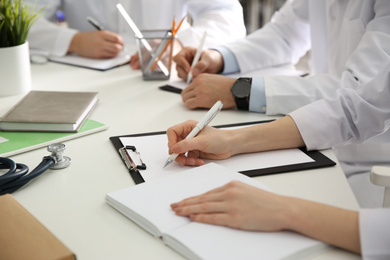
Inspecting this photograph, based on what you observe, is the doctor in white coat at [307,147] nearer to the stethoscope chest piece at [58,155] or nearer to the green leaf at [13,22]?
the stethoscope chest piece at [58,155]

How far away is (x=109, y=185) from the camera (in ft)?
2.76

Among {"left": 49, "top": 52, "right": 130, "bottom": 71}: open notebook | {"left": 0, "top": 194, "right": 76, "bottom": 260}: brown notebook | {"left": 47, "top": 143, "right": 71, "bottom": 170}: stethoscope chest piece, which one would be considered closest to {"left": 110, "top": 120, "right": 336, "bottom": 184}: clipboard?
{"left": 47, "top": 143, "right": 71, "bottom": 170}: stethoscope chest piece

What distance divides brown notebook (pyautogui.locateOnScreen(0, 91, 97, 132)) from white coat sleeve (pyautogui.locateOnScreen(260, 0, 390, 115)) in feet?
1.53

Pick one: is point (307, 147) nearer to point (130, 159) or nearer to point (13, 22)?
point (130, 159)

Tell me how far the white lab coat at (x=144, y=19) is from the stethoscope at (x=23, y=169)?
0.89 meters

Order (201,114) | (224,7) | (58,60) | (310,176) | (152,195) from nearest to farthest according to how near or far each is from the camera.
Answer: (152,195), (310,176), (201,114), (58,60), (224,7)

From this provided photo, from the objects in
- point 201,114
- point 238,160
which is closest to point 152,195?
point 238,160

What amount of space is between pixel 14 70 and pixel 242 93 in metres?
0.65

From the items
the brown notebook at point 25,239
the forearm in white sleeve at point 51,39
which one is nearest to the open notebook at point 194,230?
the brown notebook at point 25,239

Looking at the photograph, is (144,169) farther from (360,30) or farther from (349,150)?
(360,30)

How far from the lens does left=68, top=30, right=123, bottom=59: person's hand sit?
5.49ft

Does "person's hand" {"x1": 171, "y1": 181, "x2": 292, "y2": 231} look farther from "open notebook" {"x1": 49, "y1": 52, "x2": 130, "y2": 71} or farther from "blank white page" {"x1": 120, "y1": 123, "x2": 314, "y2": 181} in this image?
"open notebook" {"x1": 49, "y1": 52, "x2": 130, "y2": 71}

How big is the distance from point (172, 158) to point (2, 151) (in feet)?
1.16

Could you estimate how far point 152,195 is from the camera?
0.77 meters
